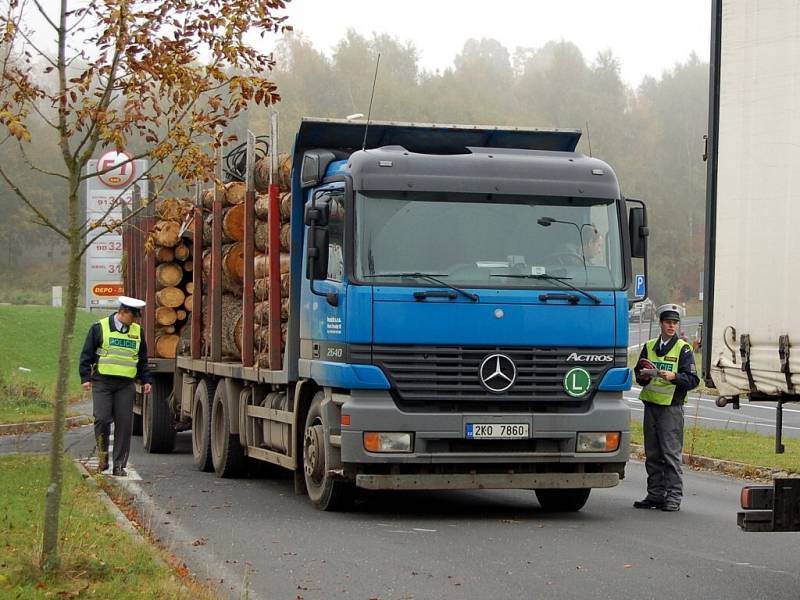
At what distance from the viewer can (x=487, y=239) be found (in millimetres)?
11297

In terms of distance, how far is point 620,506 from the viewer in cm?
1273

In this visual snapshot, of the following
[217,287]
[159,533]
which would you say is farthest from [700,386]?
[159,533]

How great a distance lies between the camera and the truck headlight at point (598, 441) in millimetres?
11352

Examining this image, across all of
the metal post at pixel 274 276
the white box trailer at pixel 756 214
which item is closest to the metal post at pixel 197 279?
the metal post at pixel 274 276

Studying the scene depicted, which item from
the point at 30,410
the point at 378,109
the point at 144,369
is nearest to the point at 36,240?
the point at 378,109

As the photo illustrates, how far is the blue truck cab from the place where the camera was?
1097cm

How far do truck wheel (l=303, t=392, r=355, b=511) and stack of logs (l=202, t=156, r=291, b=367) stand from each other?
124 cm

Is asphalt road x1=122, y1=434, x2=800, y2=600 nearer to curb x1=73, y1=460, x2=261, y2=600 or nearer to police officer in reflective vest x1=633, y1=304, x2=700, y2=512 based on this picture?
curb x1=73, y1=460, x2=261, y2=600

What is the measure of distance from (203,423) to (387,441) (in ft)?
17.2

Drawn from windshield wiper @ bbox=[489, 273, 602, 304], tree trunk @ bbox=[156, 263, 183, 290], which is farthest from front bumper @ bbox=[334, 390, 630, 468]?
tree trunk @ bbox=[156, 263, 183, 290]

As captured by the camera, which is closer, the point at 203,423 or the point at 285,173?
the point at 285,173

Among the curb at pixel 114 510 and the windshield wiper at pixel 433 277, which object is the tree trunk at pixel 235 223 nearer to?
the curb at pixel 114 510

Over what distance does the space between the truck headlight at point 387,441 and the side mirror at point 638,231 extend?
242cm

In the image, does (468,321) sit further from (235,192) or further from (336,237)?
(235,192)
